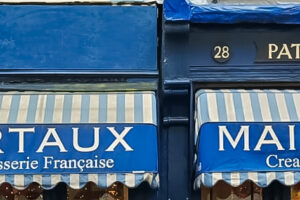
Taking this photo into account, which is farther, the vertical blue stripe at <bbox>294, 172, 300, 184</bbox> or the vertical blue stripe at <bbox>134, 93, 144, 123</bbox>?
the vertical blue stripe at <bbox>134, 93, 144, 123</bbox>

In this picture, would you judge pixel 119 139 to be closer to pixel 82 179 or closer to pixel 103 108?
pixel 103 108

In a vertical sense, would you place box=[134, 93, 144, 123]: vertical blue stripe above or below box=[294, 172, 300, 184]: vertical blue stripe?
above

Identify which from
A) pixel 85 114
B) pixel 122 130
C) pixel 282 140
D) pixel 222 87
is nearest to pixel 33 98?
pixel 85 114

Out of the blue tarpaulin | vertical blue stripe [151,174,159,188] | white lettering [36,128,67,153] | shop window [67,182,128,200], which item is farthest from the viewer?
shop window [67,182,128,200]

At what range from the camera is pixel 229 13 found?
30.1ft

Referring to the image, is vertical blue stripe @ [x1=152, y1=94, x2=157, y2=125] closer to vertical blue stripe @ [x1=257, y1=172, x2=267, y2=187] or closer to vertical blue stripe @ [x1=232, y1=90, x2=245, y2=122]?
vertical blue stripe @ [x1=232, y1=90, x2=245, y2=122]

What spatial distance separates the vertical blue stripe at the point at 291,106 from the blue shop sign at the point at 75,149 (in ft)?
6.43

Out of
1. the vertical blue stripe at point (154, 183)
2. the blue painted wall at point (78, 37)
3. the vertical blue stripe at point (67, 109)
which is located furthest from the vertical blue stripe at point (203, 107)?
the vertical blue stripe at point (67, 109)

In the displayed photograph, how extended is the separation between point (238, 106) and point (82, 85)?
2299 mm

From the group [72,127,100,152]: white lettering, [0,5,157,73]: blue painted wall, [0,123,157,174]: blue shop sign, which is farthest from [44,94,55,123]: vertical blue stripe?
[0,5,157,73]: blue painted wall

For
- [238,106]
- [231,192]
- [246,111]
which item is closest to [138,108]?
[238,106]

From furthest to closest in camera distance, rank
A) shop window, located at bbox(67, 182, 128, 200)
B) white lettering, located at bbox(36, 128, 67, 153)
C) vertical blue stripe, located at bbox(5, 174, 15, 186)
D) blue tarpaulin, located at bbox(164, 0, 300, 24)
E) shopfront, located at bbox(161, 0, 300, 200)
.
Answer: shop window, located at bbox(67, 182, 128, 200) < blue tarpaulin, located at bbox(164, 0, 300, 24) < shopfront, located at bbox(161, 0, 300, 200) < white lettering, located at bbox(36, 128, 67, 153) < vertical blue stripe, located at bbox(5, 174, 15, 186)

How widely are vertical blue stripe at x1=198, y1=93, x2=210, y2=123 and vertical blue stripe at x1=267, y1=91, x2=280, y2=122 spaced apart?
898mm

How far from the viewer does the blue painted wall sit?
9.38 metres
